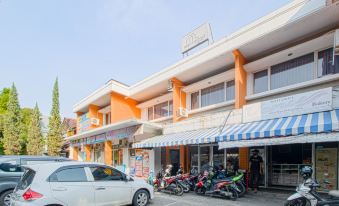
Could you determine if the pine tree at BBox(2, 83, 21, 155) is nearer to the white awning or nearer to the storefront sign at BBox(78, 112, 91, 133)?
the storefront sign at BBox(78, 112, 91, 133)

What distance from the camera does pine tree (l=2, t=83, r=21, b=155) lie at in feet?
120

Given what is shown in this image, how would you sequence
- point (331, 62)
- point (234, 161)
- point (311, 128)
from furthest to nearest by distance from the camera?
point (234, 161), point (331, 62), point (311, 128)

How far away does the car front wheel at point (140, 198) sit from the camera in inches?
326

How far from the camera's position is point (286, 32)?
33.7 feet

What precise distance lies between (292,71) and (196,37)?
253 inches

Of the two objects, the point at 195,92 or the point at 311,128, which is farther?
the point at 195,92

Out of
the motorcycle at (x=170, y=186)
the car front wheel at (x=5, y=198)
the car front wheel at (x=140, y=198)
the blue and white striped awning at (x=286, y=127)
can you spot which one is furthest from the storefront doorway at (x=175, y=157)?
the car front wheel at (x=5, y=198)

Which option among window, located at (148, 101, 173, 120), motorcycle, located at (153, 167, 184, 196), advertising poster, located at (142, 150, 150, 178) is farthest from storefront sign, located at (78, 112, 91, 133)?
motorcycle, located at (153, 167, 184, 196)

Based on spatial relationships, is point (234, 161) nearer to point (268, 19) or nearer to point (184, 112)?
point (184, 112)

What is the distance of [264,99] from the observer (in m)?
11.7

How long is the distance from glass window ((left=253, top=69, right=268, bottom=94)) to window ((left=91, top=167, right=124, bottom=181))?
7793mm

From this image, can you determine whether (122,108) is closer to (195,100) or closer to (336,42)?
(195,100)

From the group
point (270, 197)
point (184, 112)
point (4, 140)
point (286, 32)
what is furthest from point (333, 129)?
point (4, 140)

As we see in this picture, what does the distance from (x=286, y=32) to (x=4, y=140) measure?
130 ft
